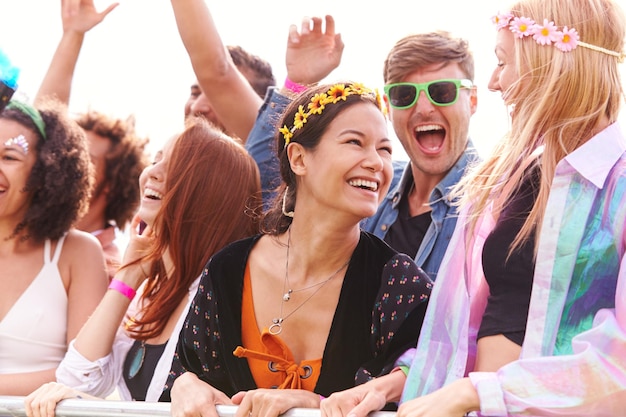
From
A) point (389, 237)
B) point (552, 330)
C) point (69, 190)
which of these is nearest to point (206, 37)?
point (69, 190)

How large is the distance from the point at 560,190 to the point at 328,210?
0.76m

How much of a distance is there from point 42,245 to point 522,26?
7.48ft

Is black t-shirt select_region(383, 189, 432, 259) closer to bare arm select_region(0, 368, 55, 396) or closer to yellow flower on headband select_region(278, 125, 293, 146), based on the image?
yellow flower on headband select_region(278, 125, 293, 146)

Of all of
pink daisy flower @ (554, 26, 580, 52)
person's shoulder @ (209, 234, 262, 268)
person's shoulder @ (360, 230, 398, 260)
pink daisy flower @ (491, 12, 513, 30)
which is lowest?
person's shoulder @ (209, 234, 262, 268)

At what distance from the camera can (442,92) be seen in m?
3.78

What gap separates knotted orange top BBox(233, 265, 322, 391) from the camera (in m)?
2.73

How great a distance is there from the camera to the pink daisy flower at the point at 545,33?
2.48m

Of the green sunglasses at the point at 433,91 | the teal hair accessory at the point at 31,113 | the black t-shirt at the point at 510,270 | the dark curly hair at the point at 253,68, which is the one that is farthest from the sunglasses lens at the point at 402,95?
the teal hair accessory at the point at 31,113

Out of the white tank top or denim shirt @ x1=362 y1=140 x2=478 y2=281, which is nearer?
denim shirt @ x1=362 y1=140 x2=478 y2=281

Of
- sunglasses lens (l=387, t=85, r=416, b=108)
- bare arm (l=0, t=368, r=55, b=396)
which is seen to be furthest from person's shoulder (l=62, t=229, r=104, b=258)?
sunglasses lens (l=387, t=85, r=416, b=108)

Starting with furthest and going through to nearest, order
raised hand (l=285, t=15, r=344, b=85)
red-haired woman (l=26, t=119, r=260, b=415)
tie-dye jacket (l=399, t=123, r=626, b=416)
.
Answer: raised hand (l=285, t=15, r=344, b=85), red-haired woman (l=26, t=119, r=260, b=415), tie-dye jacket (l=399, t=123, r=626, b=416)

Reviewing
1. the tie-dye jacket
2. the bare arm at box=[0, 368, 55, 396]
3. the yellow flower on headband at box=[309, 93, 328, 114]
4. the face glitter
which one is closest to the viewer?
the tie-dye jacket

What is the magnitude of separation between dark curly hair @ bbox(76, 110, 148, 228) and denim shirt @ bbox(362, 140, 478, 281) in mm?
1472

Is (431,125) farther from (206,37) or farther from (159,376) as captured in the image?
(159,376)
